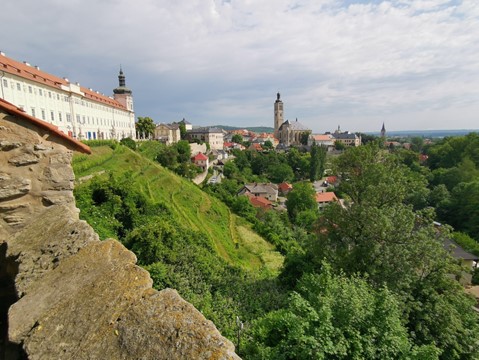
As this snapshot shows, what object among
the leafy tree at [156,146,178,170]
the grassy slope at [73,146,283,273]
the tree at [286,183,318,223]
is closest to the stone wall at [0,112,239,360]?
the grassy slope at [73,146,283,273]

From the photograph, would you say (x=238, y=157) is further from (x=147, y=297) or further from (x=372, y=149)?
(x=147, y=297)

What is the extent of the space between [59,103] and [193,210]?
81.4 ft

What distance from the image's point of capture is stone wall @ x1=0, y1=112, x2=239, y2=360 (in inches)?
96.3

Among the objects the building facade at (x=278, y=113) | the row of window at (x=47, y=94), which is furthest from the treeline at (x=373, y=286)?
the building facade at (x=278, y=113)

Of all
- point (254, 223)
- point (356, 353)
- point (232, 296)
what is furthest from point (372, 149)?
point (254, 223)

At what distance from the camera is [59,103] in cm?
3650

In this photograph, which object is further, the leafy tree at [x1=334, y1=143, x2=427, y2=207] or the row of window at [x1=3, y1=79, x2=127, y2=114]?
the row of window at [x1=3, y1=79, x2=127, y2=114]

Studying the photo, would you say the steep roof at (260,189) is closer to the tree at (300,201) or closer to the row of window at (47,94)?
the tree at (300,201)

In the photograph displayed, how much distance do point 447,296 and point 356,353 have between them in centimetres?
830

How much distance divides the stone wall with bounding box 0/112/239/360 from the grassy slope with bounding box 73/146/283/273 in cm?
1598

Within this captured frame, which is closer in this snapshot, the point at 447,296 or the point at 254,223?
the point at 447,296

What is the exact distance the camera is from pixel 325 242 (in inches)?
540

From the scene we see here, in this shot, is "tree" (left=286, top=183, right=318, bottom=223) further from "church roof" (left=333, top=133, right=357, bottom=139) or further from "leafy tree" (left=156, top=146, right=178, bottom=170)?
"church roof" (left=333, top=133, right=357, bottom=139)

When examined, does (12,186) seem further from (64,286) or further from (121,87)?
(121,87)
